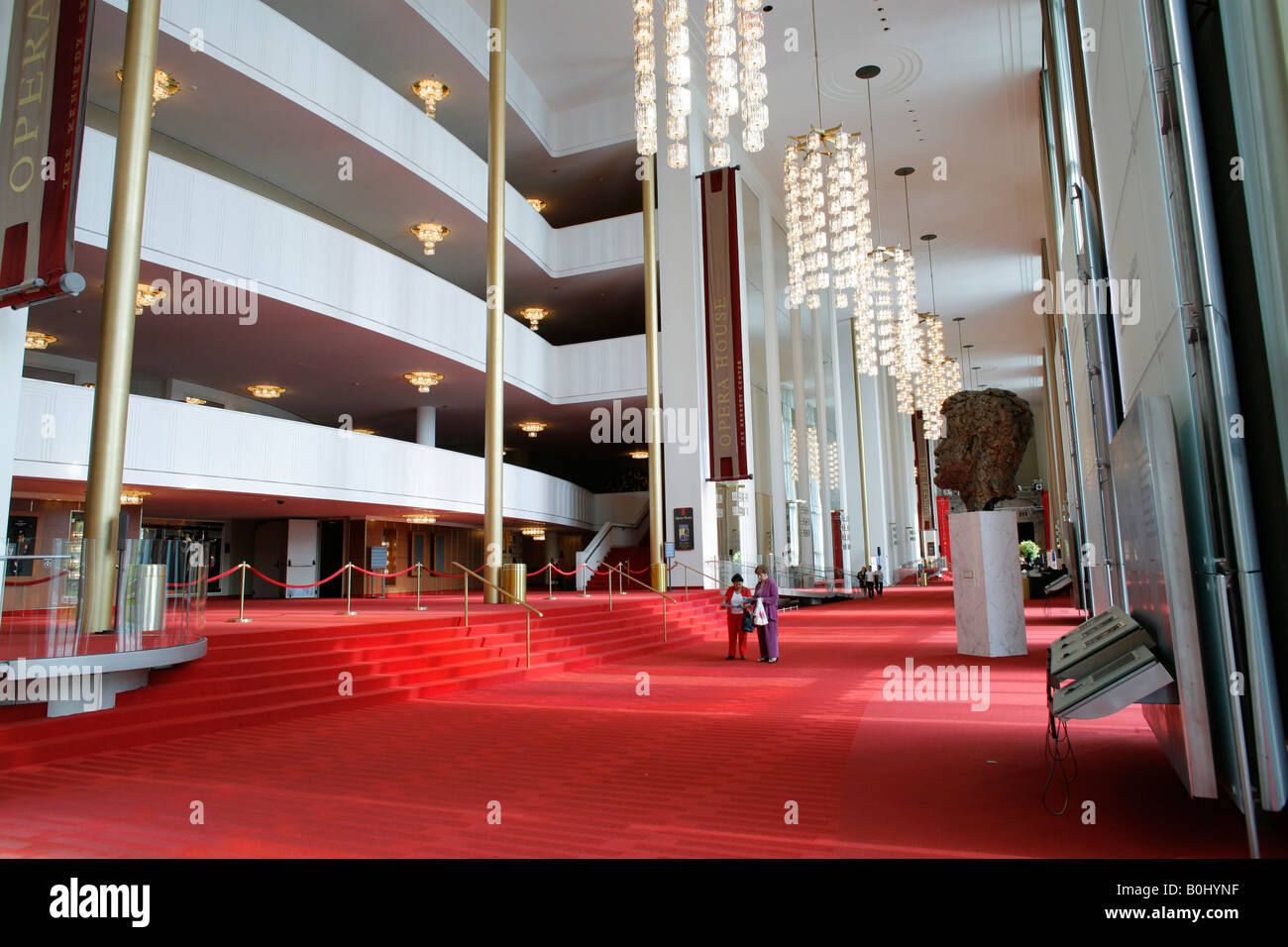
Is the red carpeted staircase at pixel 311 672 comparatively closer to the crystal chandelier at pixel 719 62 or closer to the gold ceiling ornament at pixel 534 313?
the crystal chandelier at pixel 719 62

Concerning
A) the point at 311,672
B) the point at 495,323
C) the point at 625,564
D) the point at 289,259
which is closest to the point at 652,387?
the point at 625,564

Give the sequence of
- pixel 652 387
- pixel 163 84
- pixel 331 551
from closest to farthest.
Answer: pixel 163 84 < pixel 652 387 < pixel 331 551

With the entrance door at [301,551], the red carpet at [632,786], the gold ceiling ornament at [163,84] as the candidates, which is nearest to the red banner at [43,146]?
the red carpet at [632,786]

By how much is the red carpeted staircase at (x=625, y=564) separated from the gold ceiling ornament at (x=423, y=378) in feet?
21.6

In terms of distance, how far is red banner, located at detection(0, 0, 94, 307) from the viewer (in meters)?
6.72

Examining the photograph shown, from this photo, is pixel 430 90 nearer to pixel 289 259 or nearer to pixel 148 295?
pixel 289 259

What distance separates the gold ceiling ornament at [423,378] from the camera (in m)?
17.0

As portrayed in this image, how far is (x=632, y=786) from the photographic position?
15.5ft

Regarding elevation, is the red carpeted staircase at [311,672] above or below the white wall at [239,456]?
below

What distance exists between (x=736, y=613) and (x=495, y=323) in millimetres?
6253

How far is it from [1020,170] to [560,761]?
22.5 meters
